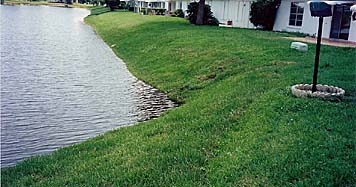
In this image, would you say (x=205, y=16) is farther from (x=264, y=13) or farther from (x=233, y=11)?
(x=264, y=13)

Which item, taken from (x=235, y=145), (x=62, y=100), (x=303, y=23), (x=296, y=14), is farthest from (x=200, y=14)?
(x=235, y=145)

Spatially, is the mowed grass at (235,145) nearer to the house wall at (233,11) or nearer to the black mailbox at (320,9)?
the black mailbox at (320,9)

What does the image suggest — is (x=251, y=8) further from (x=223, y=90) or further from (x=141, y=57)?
(x=223, y=90)

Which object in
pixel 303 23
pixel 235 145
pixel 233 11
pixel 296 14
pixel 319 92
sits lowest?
pixel 235 145

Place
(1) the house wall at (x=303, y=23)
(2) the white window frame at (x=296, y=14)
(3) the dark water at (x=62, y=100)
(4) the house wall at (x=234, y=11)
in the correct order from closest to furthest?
1. (3) the dark water at (x=62, y=100)
2. (1) the house wall at (x=303, y=23)
3. (2) the white window frame at (x=296, y=14)
4. (4) the house wall at (x=234, y=11)

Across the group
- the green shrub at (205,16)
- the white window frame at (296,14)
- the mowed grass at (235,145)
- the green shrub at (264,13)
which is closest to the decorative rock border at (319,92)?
the mowed grass at (235,145)

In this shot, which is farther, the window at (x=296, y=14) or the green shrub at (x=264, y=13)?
the green shrub at (x=264, y=13)

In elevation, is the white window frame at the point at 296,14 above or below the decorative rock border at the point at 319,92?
above

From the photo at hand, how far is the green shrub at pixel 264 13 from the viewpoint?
96.5ft

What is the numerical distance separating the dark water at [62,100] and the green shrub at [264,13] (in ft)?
39.1

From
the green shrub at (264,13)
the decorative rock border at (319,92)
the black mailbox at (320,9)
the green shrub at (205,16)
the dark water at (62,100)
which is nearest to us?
the black mailbox at (320,9)

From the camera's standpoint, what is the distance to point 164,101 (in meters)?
13.4

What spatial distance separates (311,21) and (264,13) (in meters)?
4.74

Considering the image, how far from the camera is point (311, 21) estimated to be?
1019 inches
